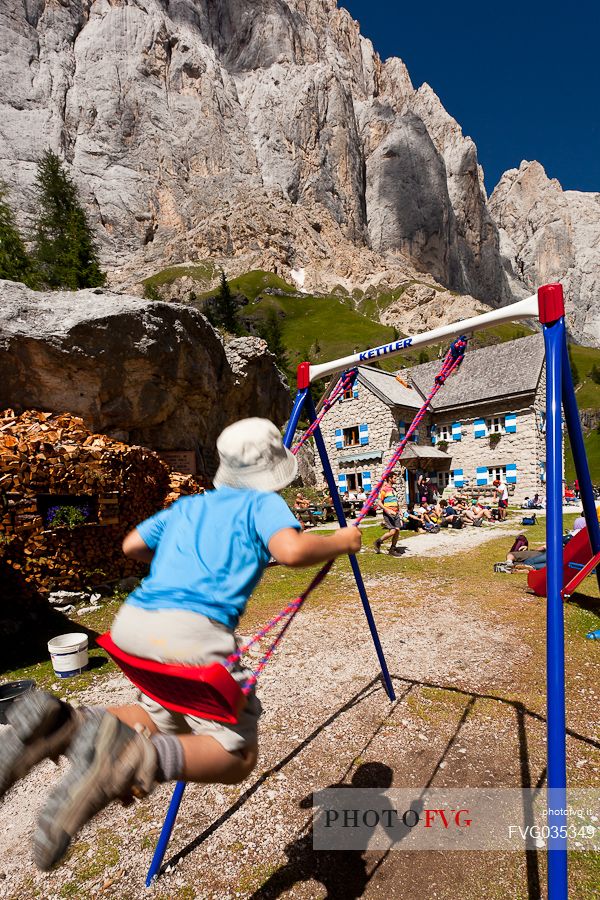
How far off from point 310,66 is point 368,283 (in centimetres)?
6747

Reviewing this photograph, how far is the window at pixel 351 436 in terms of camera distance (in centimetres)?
2594

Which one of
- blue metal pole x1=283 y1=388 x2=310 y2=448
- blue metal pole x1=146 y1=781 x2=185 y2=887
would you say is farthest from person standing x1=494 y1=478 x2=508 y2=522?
blue metal pole x1=146 y1=781 x2=185 y2=887

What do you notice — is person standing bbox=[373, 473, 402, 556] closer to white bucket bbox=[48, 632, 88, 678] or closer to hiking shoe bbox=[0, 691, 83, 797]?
white bucket bbox=[48, 632, 88, 678]

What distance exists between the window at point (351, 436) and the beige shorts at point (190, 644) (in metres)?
24.3

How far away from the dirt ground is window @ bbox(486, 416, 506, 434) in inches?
781

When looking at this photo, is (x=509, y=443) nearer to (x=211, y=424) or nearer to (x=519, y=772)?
(x=211, y=424)

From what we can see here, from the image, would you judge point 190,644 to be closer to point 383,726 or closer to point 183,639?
point 183,639

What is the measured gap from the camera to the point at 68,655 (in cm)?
567

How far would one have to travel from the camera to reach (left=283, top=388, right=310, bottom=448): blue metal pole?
416cm

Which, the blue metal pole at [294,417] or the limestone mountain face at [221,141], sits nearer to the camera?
the blue metal pole at [294,417]

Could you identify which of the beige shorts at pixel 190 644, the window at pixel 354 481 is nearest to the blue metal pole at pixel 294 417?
the beige shorts at pixel 190 644

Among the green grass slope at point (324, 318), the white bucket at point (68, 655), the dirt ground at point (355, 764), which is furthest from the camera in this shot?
the green grass slope at point (324, 318)

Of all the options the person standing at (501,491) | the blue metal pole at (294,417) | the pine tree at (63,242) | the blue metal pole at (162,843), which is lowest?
the person standing at (501,491)

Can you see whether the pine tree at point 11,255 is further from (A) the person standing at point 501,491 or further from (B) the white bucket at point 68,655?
(A) the person standing at point 501,491
